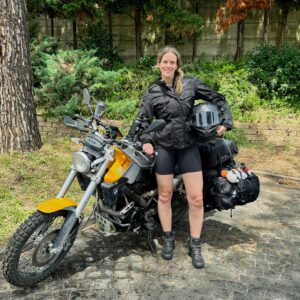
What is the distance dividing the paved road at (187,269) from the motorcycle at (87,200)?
263 mm

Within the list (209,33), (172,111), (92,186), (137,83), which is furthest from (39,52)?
(92,186)

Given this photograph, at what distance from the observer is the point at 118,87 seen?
9469mm

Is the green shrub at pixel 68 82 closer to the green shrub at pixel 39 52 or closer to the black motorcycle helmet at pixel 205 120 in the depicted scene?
the green shrub at pixel 39 52

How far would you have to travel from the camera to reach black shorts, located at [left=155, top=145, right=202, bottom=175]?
11.9 feet

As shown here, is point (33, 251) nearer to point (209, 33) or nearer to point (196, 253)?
point (196, 253)

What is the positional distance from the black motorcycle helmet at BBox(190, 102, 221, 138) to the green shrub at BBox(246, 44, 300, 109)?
5765 millimetres

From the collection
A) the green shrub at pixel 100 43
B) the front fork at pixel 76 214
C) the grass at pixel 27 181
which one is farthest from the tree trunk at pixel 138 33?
the front fork at pixel 76 214

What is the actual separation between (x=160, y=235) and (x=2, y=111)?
3.26 m

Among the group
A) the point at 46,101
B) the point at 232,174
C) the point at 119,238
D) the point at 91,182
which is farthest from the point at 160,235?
the point at 46,101

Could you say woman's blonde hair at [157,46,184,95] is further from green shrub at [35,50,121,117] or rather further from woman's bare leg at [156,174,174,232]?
green shrub at [35,50,121,117]

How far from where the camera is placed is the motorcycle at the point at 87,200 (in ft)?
10.6

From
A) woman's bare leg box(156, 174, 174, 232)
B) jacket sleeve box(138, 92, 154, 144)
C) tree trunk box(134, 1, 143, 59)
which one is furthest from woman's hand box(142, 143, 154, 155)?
tree trunk box(134, 1, 143, 59)

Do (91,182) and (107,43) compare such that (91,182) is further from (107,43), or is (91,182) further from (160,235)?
(107,43)

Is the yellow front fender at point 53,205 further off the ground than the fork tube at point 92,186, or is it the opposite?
the fork tube at point 92,186
